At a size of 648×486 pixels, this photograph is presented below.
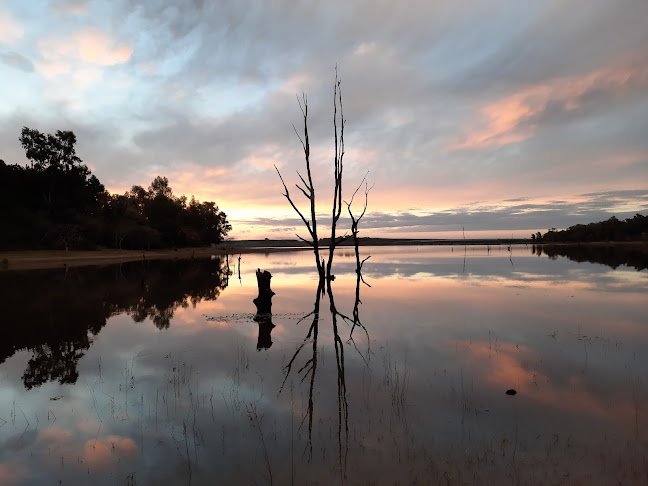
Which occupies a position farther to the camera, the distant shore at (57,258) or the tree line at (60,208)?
the tree line at (60,208)

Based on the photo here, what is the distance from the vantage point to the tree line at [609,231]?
126375 millimetres

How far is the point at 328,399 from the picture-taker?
8406 millimetres

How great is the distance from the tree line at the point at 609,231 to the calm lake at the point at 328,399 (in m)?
141

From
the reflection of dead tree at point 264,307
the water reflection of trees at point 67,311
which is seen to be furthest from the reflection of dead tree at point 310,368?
the water reflection of trees at point 67,311

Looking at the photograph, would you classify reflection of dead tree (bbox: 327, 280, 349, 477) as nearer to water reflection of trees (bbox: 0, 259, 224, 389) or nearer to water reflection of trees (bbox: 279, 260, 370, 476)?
water reflection of trees (bbox: 279, 260, 370, 476)

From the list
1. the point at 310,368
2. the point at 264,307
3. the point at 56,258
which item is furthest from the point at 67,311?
the point at 56,258

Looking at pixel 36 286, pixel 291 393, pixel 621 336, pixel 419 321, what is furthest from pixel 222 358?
pixel 36 286

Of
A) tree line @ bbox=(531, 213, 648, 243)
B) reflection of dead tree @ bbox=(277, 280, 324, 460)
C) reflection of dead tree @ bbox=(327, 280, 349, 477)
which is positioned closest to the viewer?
reflection of dead tree @ bbox=(327, 280, 349, 477)

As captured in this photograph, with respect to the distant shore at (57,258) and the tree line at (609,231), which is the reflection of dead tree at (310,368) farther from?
the tree line at (609,231)

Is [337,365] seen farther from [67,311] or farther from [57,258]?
[57,258]

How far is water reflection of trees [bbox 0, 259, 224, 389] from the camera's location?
38.7 feet

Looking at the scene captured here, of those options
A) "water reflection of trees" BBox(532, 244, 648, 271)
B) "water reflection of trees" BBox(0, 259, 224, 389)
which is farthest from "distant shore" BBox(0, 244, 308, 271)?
"water reflection of trees" BBox(532, 244, 648, 271)

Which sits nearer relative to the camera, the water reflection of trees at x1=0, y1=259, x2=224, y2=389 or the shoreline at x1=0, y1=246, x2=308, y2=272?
the water reflection of trees at x1=0, y1=259, x2=224, y2=389

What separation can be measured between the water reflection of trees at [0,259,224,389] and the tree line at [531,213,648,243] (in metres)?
145
